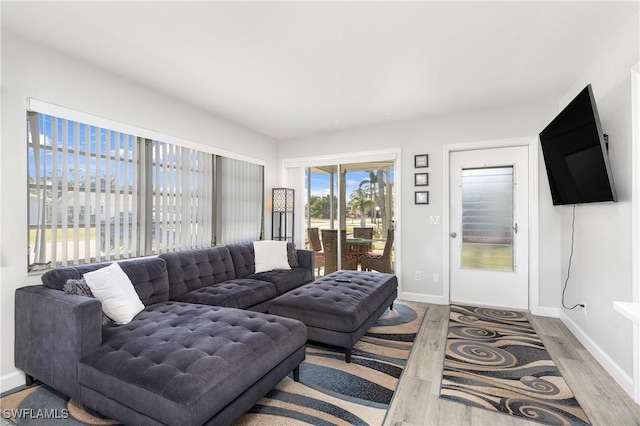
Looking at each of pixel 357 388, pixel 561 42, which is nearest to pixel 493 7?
pixel 561 42

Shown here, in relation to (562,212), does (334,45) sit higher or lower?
higher

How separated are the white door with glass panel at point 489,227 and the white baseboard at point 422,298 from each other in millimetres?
194

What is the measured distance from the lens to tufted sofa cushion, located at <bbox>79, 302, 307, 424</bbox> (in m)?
1.41

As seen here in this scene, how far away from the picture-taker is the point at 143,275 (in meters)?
2.62

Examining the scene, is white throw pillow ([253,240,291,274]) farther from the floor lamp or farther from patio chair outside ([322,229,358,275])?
patio chair outside ([322,229,358,275])

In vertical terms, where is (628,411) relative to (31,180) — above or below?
below

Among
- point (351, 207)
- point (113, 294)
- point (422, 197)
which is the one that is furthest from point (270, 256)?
point (422, 197)

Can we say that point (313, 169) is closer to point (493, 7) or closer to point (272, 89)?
point (272, 89)

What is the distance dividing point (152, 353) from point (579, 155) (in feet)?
11.1

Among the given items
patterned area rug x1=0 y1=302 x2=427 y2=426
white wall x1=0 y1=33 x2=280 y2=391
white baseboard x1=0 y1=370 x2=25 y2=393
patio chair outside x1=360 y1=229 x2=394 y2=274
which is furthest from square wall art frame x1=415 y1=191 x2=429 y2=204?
white baseboard x1=0 y1=370 x2=25 y2=393

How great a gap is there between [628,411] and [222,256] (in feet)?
11.5

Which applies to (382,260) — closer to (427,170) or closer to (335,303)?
(427,170)

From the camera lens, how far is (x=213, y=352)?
5.51ft

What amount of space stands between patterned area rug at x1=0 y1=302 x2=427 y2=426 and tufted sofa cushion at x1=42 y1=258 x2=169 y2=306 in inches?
29.8
